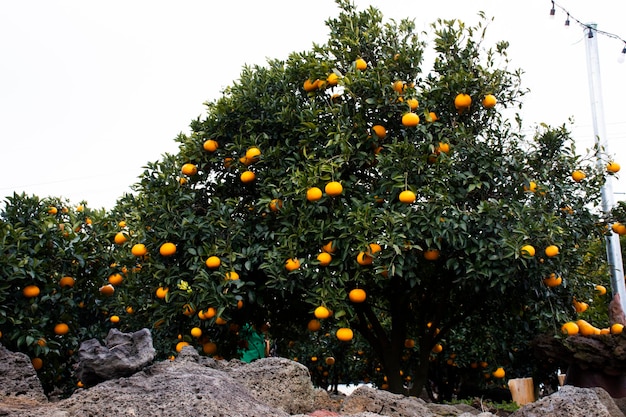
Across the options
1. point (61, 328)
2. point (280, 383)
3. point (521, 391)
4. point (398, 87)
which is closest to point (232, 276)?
point (61, 328)

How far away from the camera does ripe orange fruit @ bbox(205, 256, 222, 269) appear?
5.64 meters

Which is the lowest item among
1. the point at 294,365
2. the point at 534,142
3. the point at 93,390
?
the point at 93,390

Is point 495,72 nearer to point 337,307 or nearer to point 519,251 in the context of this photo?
point 519,251

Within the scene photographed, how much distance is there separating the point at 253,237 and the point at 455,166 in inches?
83.6

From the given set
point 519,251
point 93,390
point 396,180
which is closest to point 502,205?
point 519,251

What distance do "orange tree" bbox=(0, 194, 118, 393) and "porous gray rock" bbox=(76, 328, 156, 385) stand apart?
99.0 inches

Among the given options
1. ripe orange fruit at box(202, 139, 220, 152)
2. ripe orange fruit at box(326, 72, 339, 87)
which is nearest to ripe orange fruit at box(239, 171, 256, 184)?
ripe orange fruit at box(202, 139, 220, 152)

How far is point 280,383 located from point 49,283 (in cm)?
330

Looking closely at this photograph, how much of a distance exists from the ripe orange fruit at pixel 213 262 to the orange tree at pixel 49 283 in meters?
1.43

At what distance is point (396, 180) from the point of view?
5.56 meters

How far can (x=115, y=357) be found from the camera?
3086 millimetres

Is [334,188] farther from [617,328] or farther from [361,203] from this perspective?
[617,328]

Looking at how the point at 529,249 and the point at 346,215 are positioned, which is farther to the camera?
the point at 346,215

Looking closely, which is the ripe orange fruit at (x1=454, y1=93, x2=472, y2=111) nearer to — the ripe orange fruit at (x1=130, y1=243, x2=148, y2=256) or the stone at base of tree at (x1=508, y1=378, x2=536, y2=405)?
the ripe orange fruit at (x1=130, y1=243, x2=148, y2=256)
